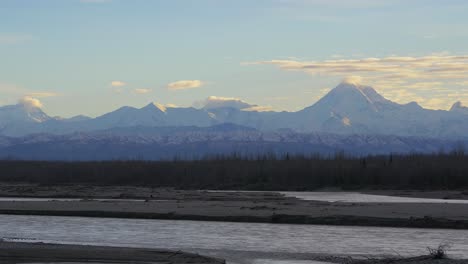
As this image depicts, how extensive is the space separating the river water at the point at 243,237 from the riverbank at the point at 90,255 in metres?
1.53

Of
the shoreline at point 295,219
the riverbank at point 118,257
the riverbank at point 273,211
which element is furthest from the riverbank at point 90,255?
the riverbank at point 273,211

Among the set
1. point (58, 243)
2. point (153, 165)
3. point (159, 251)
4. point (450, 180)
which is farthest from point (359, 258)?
point (153, 165)

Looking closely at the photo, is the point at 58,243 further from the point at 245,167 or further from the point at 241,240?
the point at 245,167

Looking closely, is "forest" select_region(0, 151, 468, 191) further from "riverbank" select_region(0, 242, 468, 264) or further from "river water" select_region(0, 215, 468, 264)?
"riverbank" select_region(0, 242, 468, 264)

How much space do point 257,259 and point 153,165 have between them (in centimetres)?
6862

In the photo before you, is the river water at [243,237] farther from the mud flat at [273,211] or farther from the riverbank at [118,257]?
the mud flat at [273,211]

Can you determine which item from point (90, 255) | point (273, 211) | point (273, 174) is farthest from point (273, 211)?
point (273, 174)

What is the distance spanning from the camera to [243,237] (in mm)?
33344

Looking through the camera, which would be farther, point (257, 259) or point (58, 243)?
point (58, 243)

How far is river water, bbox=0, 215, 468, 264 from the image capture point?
28.7 metres

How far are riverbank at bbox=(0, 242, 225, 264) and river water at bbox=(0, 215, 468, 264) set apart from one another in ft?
5.03

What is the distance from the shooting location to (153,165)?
94812mm

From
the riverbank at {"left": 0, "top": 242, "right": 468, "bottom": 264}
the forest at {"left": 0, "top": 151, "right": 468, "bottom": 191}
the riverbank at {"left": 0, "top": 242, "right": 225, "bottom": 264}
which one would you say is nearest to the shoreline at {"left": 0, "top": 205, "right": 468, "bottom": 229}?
the riverbank at {"left": 0, "top": 242, "right": 468, "bottom": 264}

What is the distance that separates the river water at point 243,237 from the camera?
2873cm
